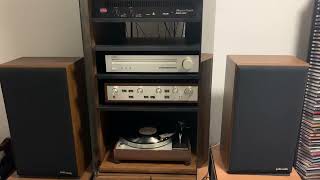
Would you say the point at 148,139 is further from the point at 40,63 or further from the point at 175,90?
the point at 40,63

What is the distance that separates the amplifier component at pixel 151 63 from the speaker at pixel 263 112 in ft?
0.52

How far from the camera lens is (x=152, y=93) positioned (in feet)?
3.44

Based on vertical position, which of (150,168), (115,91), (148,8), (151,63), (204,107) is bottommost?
(150,168)

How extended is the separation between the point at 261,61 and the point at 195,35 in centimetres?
25

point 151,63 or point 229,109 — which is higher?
point 151,63

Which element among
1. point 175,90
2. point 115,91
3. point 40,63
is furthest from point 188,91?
point 40,63

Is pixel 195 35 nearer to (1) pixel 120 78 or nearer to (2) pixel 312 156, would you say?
(1) pixel 120 78

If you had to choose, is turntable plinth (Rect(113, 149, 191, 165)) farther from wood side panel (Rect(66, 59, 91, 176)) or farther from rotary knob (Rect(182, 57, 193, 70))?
rotary knob (Rect(182, 57, 193, 70))

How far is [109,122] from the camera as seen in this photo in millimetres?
1263

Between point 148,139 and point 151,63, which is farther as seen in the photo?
point 148,139

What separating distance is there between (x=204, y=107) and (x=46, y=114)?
60 cm

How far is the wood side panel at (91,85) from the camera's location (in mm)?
961

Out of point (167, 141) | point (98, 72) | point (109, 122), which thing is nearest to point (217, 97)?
point (167, 141)

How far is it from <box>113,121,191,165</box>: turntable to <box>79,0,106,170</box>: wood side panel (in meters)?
0.07
